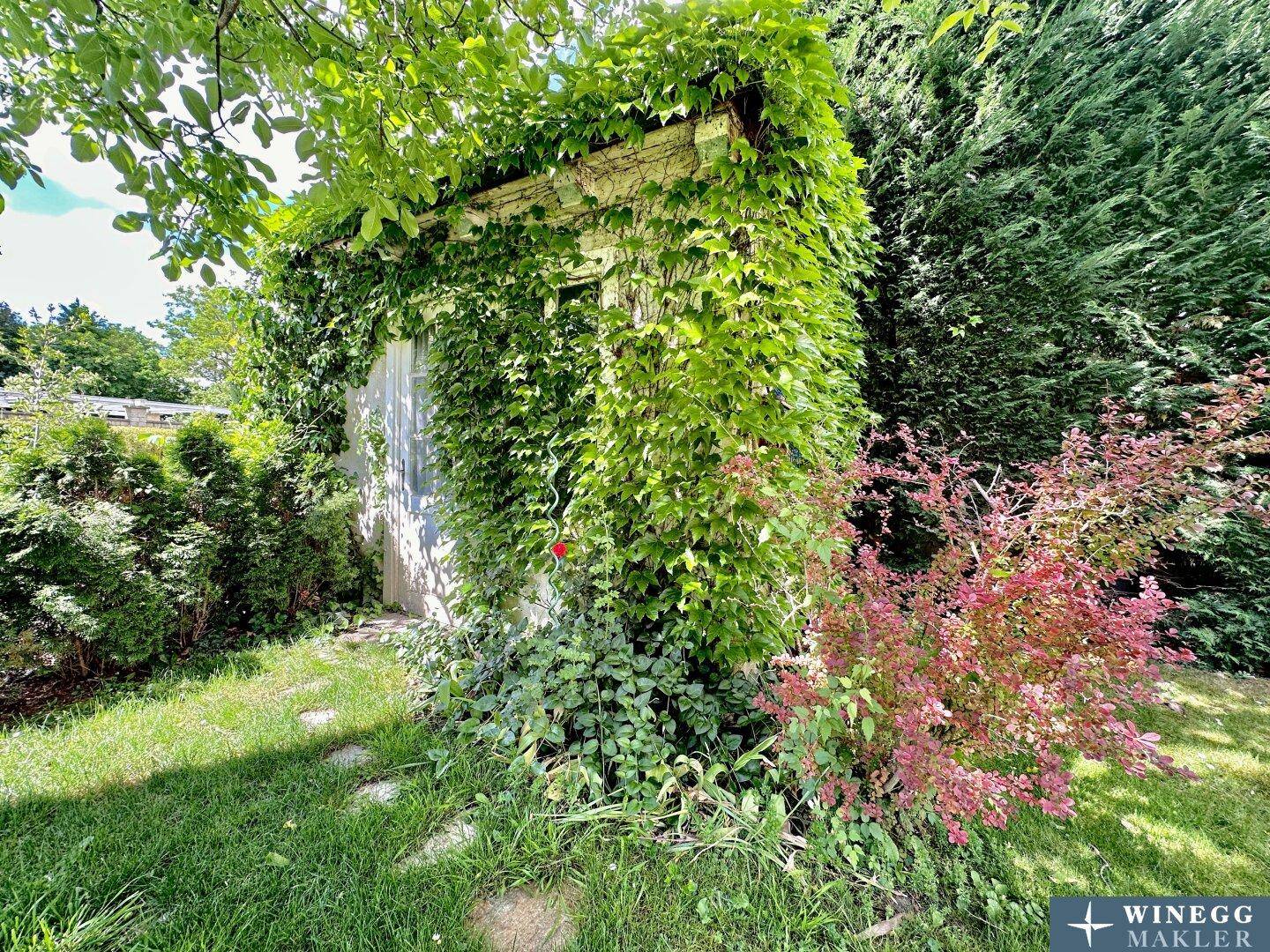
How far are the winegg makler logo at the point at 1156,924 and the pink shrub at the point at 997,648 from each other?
32cm

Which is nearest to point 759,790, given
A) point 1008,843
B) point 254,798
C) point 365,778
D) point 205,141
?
point 1008,843

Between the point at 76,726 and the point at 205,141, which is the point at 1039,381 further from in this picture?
the point at 76,726

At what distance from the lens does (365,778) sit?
223 centimetres

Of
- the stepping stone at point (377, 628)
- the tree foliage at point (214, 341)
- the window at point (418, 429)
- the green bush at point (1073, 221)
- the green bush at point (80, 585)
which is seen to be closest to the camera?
the green bush at point (80, 585)

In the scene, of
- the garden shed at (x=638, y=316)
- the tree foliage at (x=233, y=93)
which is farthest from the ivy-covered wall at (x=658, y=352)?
the tree foliage at (x=233, y=93)

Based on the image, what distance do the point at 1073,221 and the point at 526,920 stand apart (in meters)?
5.59

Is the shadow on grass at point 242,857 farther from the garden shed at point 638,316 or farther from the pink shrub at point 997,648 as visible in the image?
the pink shrub at point 997,648

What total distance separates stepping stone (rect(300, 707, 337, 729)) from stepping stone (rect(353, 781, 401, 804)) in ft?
2.28

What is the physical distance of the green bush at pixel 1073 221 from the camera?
3.67m

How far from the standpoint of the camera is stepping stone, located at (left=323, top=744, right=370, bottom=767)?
2326 millimetres

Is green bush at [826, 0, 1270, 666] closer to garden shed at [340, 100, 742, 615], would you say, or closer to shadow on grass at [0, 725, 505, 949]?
garden shed at [340, 100, 742, 615]

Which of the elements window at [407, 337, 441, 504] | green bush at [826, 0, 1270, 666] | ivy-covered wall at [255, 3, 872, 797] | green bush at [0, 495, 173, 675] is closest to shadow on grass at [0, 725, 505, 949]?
ivy-covered wall at [255, 3, 872, 797]

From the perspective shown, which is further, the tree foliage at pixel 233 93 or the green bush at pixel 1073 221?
the green bush at pixel 1073 221

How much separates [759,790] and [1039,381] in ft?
12.8
